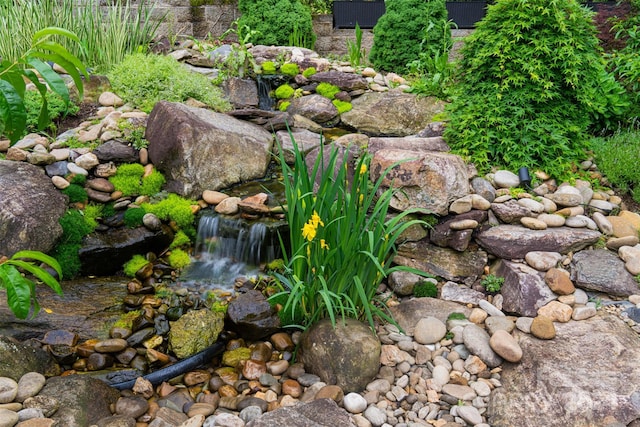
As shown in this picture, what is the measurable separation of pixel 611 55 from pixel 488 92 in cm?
177

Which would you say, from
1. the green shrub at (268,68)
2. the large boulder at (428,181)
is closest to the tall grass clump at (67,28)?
the green shrub at (268,68)

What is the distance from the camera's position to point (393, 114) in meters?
6.67

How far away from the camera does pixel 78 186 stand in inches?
177

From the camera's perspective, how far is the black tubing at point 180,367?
2848 millimetres

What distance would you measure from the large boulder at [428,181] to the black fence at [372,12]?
7271mm

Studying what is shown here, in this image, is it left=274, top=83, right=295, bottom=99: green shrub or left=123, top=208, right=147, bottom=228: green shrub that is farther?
left=274, top=83, right=295, bottom=99: green shrub

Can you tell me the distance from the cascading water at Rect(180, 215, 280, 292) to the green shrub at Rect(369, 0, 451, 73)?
15.3ft

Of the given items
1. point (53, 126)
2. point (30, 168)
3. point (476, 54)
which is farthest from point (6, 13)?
point (476, 54)

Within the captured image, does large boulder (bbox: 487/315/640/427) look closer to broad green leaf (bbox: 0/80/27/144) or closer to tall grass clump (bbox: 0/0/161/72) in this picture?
broad green leaf (bbox: 0/80/27/144)

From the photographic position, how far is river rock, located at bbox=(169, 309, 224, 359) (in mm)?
3156

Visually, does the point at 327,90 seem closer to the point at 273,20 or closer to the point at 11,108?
the point at 273,20

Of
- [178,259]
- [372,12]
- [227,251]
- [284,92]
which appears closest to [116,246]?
[178,259]

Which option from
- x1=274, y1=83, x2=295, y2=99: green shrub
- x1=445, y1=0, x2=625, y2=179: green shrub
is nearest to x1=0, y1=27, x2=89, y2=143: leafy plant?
x1=445, y1=0, x2=625, y2=179: green shrub

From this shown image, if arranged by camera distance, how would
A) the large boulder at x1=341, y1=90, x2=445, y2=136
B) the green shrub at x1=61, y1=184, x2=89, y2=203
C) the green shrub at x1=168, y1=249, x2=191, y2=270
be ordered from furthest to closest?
the large boulder at x1=341, y1=90, x2=445, y2=136 < the green shrub at x1=61, y1=184, x2=89, y2=203 < the green shrub at x1=168, y1=249, x2=191, y2=270
